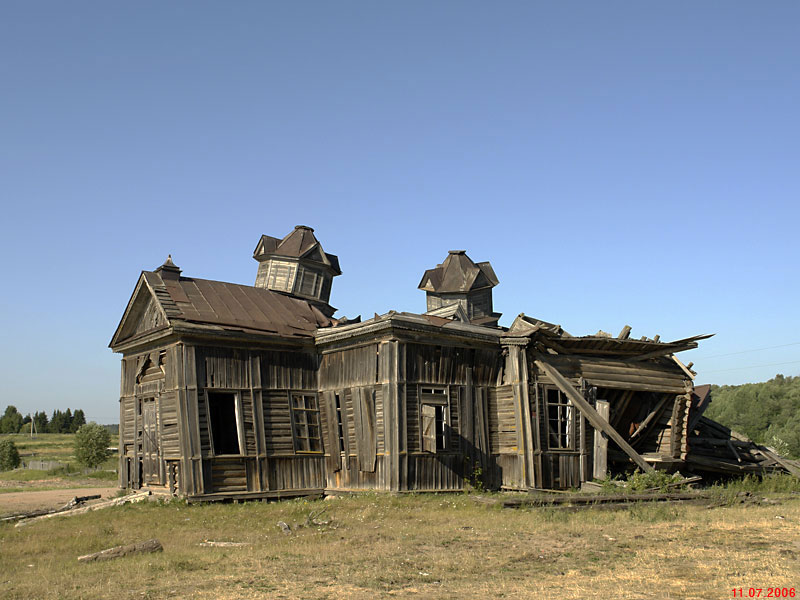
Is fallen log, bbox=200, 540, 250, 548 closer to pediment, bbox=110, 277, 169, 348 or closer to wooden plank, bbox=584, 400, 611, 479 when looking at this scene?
pediment, bbox=110, 277, 169, 348

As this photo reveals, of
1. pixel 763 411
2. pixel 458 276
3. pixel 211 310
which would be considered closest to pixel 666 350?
pixel 211 310

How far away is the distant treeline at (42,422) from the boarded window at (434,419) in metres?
117

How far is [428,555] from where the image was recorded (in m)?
11.0

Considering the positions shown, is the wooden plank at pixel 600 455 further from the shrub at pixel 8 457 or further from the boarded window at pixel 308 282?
the shrub at pixel 8 457

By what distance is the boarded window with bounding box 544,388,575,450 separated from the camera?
2062cm

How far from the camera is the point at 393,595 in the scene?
27.5 feet

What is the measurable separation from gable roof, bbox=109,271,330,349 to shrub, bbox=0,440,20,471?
3270 cm

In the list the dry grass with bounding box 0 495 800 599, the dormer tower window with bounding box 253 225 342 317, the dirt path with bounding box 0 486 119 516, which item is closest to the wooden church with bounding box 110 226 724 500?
the dirt path with bounding box 0 486 119 516

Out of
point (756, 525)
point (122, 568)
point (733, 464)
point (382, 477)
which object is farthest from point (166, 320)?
point (733, 464)

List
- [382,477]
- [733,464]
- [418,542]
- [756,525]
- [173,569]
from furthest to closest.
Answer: [733,464]
[382,477]
[756,525]
[418,542]
[173,569]

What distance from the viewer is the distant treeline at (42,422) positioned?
396 ft

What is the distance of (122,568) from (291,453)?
10943 mm

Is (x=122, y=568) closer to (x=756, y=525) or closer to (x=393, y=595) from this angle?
(x=393, y=595)
